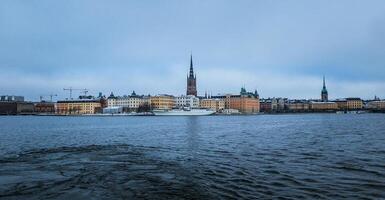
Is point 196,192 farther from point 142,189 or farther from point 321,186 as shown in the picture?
point 321,186

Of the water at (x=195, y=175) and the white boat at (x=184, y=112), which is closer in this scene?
the water at (x=195, y=175)

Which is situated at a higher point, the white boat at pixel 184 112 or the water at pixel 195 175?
the white boat at pixel 184 112

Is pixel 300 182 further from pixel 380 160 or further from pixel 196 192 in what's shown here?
pixel 380 160

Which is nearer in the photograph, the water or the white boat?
the water

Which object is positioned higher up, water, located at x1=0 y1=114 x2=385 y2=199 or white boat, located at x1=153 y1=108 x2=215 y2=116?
white boat, located at x1=153 y1=108 x2=215 y2=116

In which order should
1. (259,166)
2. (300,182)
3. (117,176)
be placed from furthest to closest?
(259,166), (117,176), (300,182)

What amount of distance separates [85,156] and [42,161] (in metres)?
2.85

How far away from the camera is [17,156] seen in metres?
23.7

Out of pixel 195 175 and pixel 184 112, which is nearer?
pixel 195 175

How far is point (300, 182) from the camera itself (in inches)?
600

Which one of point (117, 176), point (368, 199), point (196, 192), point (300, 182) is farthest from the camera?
point (117, 176)

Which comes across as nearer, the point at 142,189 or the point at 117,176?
the point at 142,189

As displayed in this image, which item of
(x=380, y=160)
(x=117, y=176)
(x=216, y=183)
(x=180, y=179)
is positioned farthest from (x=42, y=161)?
(x=380, y=160)

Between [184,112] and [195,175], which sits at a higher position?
[184,112]
